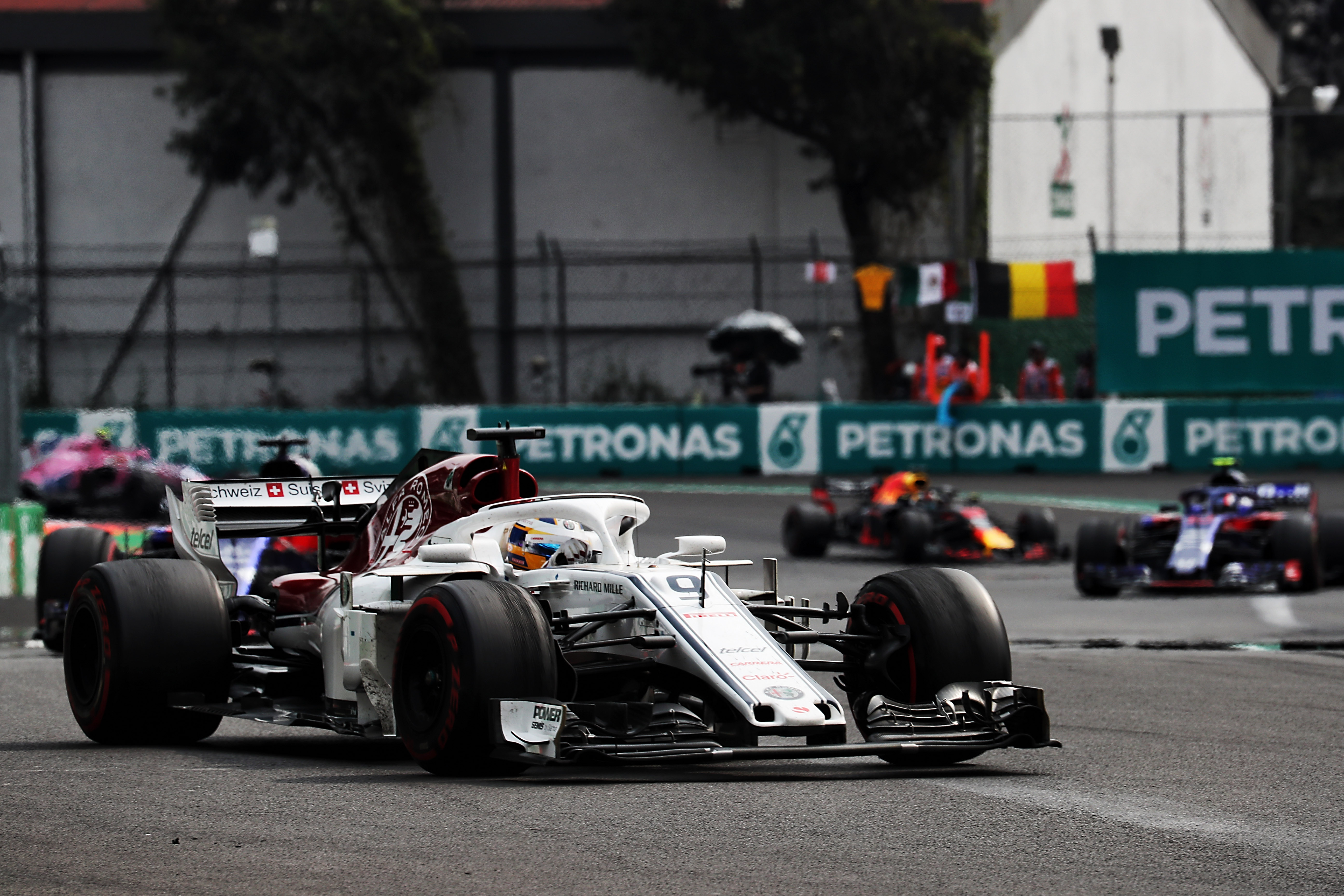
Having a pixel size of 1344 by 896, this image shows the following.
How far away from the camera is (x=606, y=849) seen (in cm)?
623

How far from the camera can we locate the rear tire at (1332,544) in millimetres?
18453

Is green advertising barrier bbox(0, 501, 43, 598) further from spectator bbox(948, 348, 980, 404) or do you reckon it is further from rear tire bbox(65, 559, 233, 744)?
spectator bbox(948, 348, 980, 404)

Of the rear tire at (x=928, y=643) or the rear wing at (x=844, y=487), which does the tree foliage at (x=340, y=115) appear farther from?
the rear tire at (x=928, y=643)

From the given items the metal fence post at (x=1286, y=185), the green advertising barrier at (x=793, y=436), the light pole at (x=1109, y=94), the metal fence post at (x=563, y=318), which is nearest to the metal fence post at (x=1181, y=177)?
the light pole at (x=1109, y=94)

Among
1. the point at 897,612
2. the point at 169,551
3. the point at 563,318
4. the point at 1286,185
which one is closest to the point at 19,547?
the point at 169,551

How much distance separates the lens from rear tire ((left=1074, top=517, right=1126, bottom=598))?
1817cm

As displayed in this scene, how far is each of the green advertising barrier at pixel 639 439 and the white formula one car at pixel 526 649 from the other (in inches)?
731

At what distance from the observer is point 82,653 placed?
952 cm

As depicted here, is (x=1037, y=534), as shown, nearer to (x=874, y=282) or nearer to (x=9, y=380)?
(x=9, y=380)

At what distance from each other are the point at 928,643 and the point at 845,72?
27.4m

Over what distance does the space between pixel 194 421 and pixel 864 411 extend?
359 inches

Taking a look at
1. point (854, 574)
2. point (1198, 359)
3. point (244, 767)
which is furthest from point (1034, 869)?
point (1198, 359)

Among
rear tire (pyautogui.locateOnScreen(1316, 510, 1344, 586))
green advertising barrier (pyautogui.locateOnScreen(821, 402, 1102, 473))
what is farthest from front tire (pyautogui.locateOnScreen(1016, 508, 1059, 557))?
green advertising barrier (pyautogui.locateOnScreen(821, 402, 1102, 473))

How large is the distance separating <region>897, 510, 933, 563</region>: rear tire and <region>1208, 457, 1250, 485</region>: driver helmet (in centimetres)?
324
